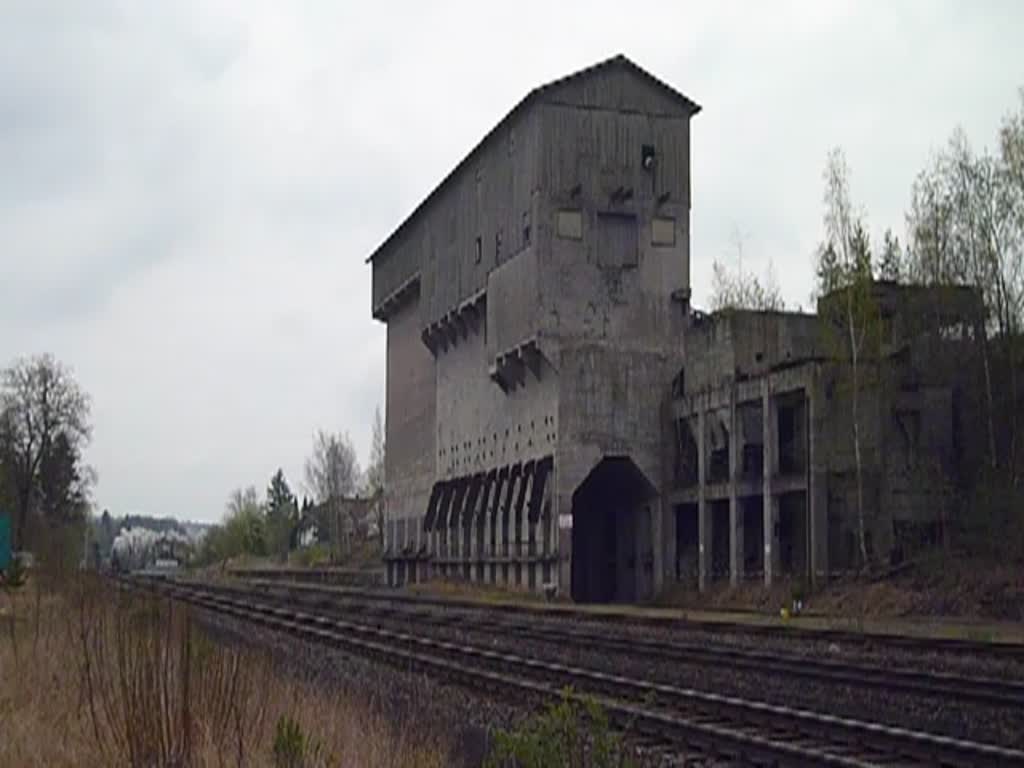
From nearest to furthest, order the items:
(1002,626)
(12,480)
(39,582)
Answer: (39,582)
(1002,626)
(12,480)

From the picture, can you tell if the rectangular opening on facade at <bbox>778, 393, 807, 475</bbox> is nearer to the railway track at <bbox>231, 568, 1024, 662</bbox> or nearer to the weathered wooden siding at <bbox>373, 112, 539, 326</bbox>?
the railway track at <bbox>231, 568, 1024, 662</bbox>

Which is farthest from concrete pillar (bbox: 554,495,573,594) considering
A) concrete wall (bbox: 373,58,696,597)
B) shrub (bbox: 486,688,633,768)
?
shrub (bbox: 486,688,633,768)

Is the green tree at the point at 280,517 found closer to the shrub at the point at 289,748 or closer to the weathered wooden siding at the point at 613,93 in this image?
the weathered wooden siding at the point at 613,93

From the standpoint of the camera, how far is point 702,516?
49.6 m

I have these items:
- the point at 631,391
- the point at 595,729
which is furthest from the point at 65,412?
the point at 595,729

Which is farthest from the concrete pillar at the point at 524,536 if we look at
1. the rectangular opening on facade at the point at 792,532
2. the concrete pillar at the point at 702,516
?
the rectangular opening on facade at the point at 792,532

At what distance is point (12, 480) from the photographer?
76.3m

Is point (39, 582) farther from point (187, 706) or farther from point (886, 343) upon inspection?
point (886, 343)

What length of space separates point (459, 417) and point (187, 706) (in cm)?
6064

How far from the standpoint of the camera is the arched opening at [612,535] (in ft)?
179

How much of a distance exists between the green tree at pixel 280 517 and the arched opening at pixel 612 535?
242ft

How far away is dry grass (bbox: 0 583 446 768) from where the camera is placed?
9.30m

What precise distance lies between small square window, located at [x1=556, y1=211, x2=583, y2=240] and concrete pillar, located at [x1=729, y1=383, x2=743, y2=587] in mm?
10350

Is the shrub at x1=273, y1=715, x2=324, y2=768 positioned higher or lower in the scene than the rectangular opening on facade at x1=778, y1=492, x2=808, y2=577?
lower
